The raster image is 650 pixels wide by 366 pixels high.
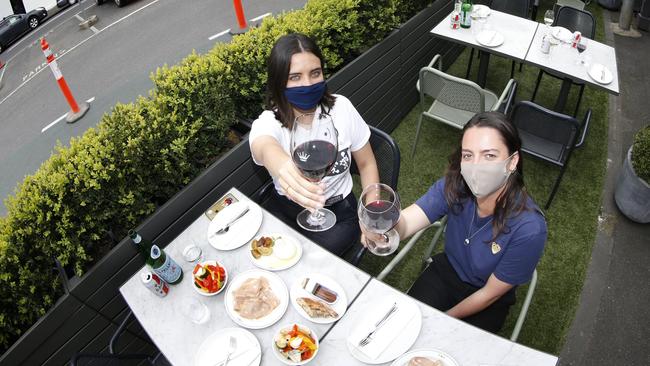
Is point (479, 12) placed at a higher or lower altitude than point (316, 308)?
higher

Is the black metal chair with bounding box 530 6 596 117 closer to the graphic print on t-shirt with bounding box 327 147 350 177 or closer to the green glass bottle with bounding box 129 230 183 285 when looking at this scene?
the graphic print on t-shirt with bounding box 327 147 350 177

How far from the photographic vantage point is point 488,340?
1704mm

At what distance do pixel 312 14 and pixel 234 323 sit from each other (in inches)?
102

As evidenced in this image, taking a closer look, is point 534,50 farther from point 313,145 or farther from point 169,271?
point 169,271

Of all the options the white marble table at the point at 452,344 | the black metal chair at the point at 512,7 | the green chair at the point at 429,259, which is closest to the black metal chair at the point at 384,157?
the green chair at the point at 429,259

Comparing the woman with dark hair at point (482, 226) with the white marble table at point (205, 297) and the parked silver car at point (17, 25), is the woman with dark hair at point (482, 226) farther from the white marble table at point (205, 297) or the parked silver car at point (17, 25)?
the parked silver car at point (17, 25)

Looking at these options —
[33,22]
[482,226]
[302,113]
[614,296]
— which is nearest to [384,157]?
[302,113]

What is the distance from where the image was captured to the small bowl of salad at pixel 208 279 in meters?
1.97

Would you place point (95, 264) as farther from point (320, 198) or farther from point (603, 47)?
point (603, 47)

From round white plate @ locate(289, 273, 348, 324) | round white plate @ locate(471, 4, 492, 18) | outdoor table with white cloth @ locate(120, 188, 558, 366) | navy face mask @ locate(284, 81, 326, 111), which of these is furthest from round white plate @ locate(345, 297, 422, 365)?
round white plate @ locate(471, 4, 492, 18)

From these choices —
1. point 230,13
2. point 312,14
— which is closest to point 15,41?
point 230,13

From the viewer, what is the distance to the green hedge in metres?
2.19

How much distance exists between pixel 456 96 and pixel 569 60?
1293 mm

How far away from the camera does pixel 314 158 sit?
1627mm
